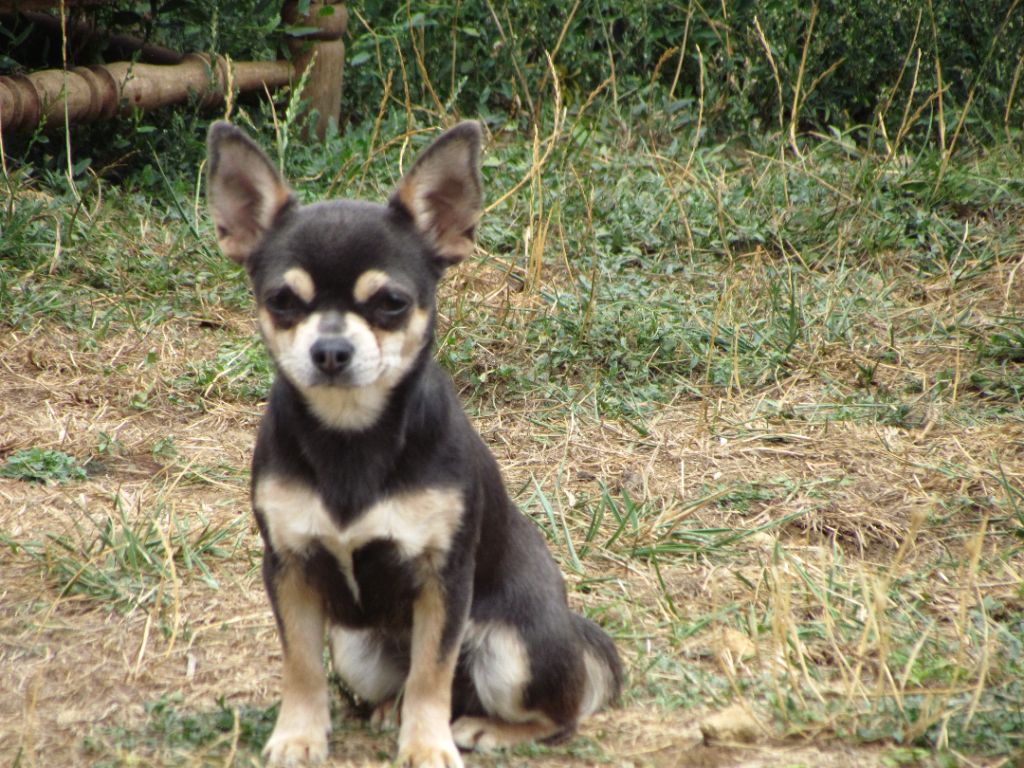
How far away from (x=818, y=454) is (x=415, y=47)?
Result: 13.3 ft

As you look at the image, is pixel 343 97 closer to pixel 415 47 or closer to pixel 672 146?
pixel 415 47

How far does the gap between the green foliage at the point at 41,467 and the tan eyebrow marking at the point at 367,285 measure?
236cm

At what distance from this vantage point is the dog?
124 inches

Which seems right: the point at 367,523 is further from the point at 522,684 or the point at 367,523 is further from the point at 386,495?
the point at 522,684

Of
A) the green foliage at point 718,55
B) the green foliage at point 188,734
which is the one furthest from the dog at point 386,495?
the green foliage at point 718,55

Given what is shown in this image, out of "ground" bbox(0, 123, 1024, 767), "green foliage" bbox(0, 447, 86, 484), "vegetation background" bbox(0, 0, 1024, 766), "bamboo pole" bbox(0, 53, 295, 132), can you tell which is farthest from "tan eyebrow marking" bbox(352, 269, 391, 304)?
"bamboo pole" bbox(0, 53, 295, 132)

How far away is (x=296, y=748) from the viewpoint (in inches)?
127

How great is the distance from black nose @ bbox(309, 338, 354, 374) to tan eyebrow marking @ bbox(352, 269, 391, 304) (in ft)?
0.45

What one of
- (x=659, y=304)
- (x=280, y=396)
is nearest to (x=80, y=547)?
(x=280, y=396)

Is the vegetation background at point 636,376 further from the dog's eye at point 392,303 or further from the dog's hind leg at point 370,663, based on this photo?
the dog's eye at point 392,303

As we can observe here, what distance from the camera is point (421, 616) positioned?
10.6 ft

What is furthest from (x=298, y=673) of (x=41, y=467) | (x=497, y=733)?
(x=41, y=467)

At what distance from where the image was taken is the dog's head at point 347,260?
3.13 metres

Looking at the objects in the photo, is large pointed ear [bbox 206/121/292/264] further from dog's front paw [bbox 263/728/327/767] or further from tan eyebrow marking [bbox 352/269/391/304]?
dog's front paw [bbox 263/728/327/767]
